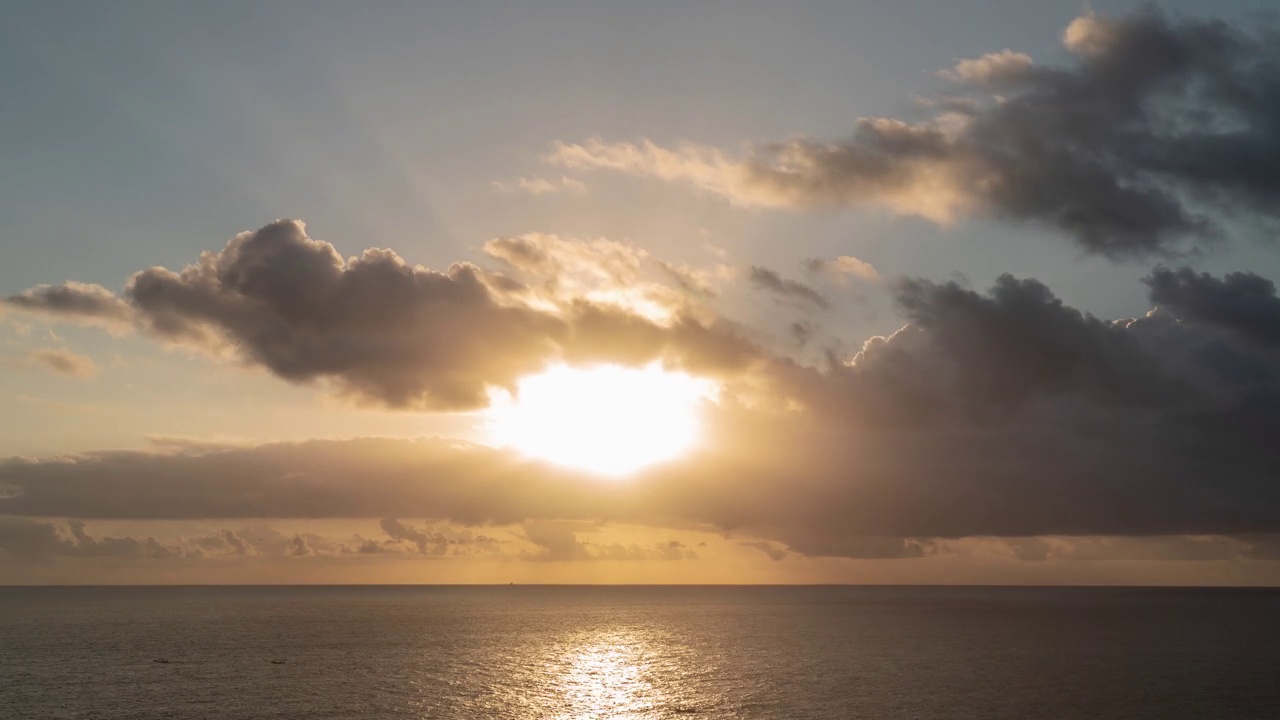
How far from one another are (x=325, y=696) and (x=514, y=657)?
57.7 metres

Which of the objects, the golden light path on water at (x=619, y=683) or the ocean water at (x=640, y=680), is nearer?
the ocean water at (x=640, y=680)

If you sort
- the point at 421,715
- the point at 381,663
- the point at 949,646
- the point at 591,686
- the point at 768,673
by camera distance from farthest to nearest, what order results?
the point at 949,646 < the point at 381,663 < the point at 768,673 < the point at 591,686 < the point at 421,715

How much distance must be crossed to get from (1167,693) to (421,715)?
9384 cm

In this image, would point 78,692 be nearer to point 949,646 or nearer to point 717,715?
point 717,715

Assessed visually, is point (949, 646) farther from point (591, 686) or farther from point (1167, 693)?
point (591, 686)

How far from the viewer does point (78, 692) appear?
118 metres

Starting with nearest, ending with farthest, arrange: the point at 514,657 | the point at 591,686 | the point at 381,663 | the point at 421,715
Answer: the point at 421,715 → the point at 591,686 → the point at 381,663 → the point at 514,657

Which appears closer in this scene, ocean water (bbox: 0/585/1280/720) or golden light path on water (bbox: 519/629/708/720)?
ocean water (bbox: 0/585/1280/720)

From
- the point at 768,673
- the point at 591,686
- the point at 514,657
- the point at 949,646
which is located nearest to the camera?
the point at 591,686

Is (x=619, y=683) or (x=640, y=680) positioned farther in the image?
(x=640, y=680)

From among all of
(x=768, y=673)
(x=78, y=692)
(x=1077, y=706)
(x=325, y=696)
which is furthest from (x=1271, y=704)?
(x=78, y=692)

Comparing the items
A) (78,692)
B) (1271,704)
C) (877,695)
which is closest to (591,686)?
(877,695)

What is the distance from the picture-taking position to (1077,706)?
106438 millimetres

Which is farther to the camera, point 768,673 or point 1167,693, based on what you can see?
point 768,673
